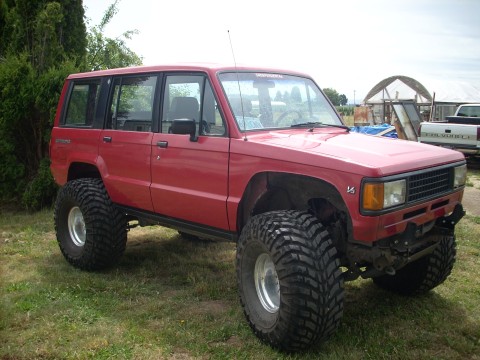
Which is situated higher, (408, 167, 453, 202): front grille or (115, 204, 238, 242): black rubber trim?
(408, 167, 453, 202): front grille

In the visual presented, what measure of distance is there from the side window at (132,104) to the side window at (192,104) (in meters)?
0.20

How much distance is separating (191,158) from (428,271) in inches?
88.3

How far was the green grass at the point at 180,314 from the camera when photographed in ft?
11.5

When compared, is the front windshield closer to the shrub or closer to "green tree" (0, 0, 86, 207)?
"green tree" (0, 0, 86, 207)

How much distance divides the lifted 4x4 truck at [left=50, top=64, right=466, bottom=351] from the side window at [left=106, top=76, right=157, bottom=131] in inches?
0.6

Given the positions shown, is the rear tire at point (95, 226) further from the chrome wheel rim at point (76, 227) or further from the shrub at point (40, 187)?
the shrub at point (40, 187)

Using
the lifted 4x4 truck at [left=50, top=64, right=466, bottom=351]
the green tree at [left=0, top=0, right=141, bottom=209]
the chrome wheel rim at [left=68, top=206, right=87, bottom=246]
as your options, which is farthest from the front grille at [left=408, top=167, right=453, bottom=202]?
the green tree at [left=0, top=0, right=141, bottom=209]

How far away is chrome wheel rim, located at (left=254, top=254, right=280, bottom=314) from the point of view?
3689 mm

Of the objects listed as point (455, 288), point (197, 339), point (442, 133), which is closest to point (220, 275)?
point (197, 339)

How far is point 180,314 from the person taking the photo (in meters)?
4.13

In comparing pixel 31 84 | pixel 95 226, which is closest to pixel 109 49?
pixel 31 84

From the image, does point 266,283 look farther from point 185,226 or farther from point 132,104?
point 132,104

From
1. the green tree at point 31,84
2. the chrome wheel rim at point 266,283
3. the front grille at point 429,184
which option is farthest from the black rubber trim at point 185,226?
the green tree at point 31,84

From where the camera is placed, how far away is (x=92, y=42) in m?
11.5
